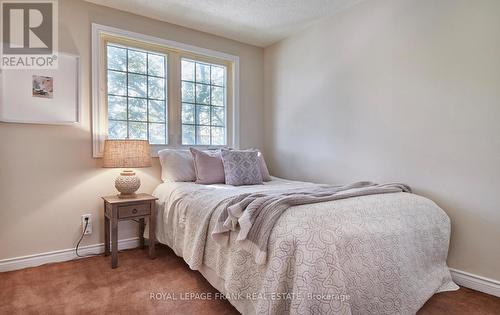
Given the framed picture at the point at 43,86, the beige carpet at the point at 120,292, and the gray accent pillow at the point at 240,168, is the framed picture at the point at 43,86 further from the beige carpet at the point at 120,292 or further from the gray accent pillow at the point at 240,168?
the gray accent pillow at the point at 240,168

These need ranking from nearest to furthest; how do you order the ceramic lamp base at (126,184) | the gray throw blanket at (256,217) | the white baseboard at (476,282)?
the gray throw blanket at (256,217) < the white baseboard at (476,282) < the ceramic lamp base at (126,184)

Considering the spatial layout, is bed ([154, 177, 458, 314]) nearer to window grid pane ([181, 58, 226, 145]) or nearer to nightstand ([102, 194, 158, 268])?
nightstand ([102, 194, 158, 268])

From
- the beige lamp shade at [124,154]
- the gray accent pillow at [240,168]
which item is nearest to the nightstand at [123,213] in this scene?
the beige lamp shade at [124,154]

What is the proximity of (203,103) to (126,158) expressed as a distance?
1262 millimetres

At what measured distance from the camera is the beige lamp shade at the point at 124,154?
246cm

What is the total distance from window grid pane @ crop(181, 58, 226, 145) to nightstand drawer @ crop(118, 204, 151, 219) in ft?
3.23

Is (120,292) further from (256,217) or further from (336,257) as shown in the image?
(336,257)

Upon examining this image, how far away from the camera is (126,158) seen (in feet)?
8.15

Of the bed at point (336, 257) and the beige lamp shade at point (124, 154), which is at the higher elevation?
the beige lamp shade at point (124, 154)

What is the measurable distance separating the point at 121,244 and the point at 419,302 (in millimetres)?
2548

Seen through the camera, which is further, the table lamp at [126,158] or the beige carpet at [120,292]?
the table lamp at [126,158]

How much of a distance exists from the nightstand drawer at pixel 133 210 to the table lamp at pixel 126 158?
6.7 inches

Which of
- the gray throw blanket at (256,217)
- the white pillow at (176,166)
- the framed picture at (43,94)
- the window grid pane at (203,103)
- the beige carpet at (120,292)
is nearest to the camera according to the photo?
the gray throw blanket at (256,217)

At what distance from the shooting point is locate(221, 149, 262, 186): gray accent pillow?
8.79 ft
